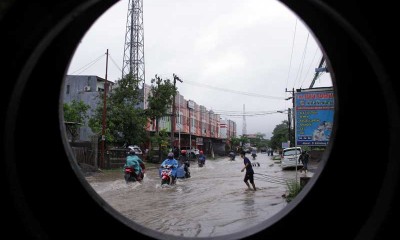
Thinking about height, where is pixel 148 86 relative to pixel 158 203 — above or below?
above

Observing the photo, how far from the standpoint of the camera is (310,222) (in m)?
3.65

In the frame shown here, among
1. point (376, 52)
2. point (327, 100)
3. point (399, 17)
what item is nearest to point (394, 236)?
point (376, 52)

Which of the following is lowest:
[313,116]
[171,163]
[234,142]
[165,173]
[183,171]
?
[183,171]

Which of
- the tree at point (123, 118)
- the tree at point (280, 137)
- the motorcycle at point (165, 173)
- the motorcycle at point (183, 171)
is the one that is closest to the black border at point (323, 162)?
the motorcycle at point (165, 173)

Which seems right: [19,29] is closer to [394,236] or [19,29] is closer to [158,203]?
[394,236]

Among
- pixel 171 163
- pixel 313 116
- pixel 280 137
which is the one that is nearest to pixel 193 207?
pixel 313 116

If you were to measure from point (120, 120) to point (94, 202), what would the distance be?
89.0ft

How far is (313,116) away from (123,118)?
2068 cm

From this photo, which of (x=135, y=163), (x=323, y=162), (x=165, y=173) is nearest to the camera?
(x=323, y=162)

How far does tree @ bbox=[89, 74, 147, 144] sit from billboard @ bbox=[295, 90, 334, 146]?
18877 mm

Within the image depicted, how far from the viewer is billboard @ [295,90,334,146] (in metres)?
11.8

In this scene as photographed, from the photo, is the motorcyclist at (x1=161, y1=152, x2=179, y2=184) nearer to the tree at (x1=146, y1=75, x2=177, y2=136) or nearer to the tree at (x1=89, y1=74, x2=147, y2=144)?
the tree at (x1=89, y1=74, x2=147, y2=144)

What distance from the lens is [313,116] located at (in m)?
12.1

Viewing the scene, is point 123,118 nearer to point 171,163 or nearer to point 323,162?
point 171,163
